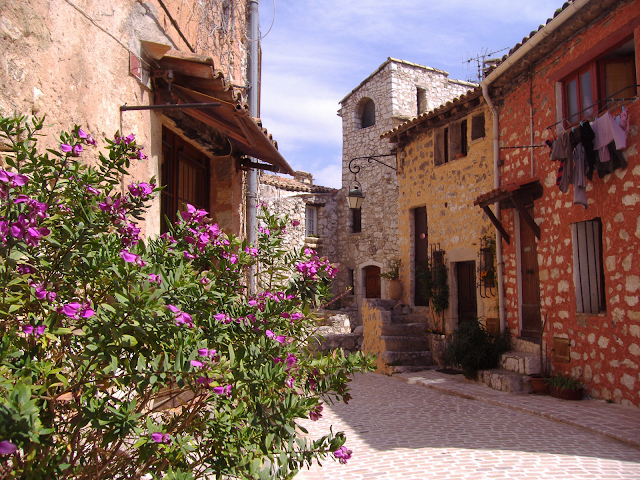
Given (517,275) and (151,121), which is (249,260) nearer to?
(151,121)

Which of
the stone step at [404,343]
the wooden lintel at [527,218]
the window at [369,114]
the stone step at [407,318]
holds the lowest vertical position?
the stone step at [404,343]

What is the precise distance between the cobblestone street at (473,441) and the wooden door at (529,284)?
154cm

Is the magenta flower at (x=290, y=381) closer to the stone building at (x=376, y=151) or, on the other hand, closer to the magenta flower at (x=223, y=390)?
the magenta flower at (x=223, y=390)

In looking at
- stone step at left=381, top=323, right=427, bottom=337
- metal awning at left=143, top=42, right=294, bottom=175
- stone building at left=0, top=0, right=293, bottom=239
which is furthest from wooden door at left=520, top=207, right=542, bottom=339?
metal awning at left=143, top=42, right=294, bottom=175

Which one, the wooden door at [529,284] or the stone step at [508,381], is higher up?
the wooden door at [529,284]

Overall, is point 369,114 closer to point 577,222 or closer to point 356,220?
point 356,220

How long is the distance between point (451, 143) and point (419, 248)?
2.97 metres

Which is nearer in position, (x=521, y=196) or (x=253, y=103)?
(x=253, y=103)

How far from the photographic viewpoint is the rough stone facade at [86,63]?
3.12m

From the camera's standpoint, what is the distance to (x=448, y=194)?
12062 mm

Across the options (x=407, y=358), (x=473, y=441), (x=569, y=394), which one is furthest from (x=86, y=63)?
(x=407, y=358)

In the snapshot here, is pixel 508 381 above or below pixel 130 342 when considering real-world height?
below

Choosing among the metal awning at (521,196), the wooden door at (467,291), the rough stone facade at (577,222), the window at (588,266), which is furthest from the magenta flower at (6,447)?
the wooden door at (467,291)

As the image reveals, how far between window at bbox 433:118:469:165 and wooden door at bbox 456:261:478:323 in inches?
96.5
